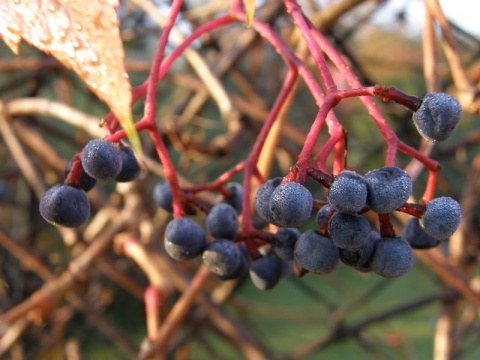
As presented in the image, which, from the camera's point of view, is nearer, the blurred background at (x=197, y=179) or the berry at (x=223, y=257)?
the berry at (x=223, y=257)

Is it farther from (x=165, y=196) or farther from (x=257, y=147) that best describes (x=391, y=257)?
(x=165, y=196)

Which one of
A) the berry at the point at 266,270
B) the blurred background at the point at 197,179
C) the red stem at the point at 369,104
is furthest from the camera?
the blurred background at the point at 197,179

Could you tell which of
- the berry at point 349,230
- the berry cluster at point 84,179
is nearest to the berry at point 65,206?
the berry cluster at point 84,179

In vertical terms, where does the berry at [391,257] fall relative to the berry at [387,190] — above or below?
below

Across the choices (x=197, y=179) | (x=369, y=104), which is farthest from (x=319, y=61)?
(x=197, y=179)

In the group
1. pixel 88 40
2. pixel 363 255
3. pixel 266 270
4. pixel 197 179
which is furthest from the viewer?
pixel 197 179

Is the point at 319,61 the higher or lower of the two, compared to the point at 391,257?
higher

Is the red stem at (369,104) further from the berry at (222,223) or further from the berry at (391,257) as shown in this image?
the berry at (222,223)
